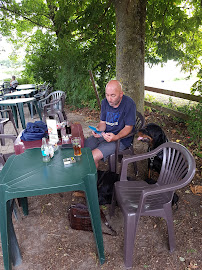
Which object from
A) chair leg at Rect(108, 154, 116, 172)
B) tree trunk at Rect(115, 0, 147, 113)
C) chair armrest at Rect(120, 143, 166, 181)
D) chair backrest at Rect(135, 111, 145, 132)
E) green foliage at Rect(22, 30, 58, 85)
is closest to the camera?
chair armrest at Rect(120, 143, 166, 181)

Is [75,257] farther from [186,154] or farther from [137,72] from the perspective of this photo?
[137,72]

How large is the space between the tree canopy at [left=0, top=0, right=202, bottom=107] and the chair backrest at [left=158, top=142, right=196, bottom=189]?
336 cm

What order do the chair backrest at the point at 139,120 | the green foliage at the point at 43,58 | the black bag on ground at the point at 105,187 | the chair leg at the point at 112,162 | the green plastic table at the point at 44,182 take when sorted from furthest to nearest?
the green foliage at the point at 43,58 < the chair backrest at the point at 139,120 < the chair leg at the point at 112,162 < the black bag on ground at the point at 105,187 < the green plastic table at the point at 44,182

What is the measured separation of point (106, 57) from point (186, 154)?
20.8 feet

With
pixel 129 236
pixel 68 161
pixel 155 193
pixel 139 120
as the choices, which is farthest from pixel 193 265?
pixel 139 120

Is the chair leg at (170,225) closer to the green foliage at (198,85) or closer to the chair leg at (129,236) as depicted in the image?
the chair leg at (129,236)

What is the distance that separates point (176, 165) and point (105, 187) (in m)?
1.03

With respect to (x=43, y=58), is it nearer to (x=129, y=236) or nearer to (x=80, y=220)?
(x=80, y=220)

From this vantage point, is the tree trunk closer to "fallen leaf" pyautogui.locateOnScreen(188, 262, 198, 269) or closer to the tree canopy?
the tree canopy

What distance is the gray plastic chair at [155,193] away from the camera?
1.88 meters

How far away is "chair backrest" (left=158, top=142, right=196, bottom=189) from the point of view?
1.95 meters

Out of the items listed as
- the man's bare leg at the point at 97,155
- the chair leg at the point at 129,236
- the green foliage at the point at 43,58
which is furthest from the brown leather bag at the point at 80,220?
the green foliage at the point at 43,58

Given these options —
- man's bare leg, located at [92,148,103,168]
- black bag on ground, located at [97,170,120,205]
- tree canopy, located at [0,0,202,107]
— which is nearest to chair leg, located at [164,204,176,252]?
black bag on ground, located at [97,170,120,205]

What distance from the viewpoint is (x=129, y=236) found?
1.99 meters
